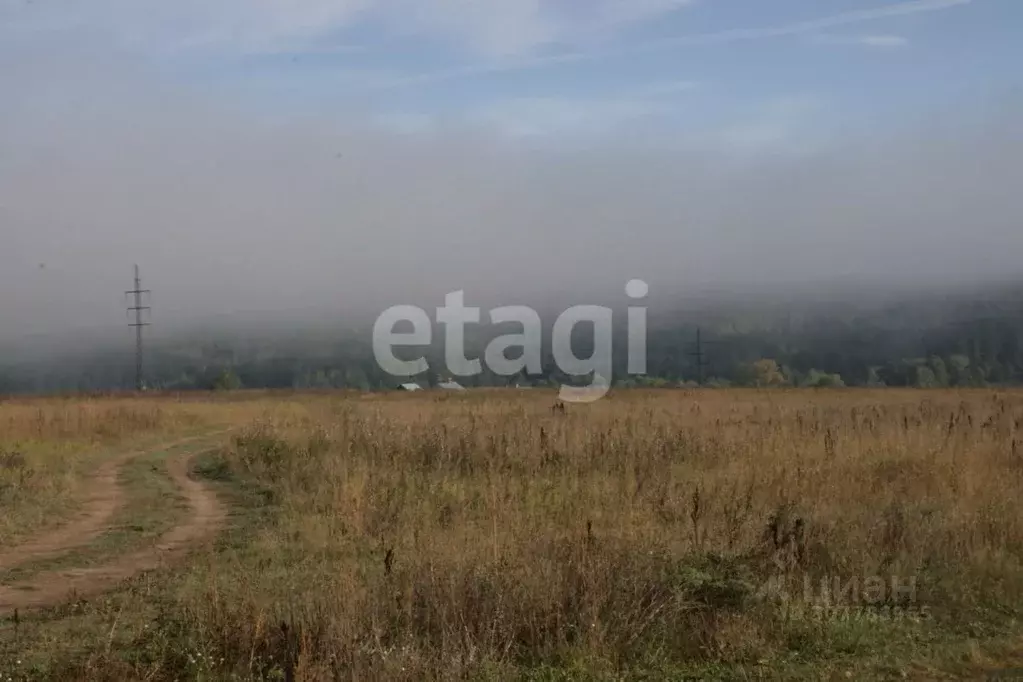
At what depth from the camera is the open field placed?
5.79m

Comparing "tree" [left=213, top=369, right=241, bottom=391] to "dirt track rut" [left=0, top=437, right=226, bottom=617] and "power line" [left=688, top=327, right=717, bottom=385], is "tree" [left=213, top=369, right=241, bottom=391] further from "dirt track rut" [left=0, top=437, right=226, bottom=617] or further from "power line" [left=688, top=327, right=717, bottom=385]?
"dirt track rut" [left=0, top=437, right=226, bottom=617]

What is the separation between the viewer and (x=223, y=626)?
6.00m

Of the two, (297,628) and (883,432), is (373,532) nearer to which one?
(297,628)

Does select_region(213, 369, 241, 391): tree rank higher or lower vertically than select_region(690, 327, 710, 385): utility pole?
lower

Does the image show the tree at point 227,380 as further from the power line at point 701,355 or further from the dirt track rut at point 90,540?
the dirt track rut at point 90,540

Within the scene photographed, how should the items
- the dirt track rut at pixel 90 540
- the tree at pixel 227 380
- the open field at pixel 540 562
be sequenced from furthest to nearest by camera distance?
the tree at pixel 227 380 → the dirt track rut at pixel 90 540 → the open field at pixel 540 562

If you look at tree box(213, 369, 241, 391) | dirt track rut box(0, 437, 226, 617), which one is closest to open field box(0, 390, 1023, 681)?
dirt track rut box(0, 437, 226, 617)

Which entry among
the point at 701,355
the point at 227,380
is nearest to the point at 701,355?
the point at 701,355

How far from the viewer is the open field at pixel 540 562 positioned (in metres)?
5.79

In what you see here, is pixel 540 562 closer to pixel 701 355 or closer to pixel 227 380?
pixel 701 355

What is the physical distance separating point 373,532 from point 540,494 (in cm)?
237

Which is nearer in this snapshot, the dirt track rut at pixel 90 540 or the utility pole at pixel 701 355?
the dirt track rut at pixel 90 540

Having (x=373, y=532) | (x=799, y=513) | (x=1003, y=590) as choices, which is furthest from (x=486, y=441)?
(x=1003, y=590)

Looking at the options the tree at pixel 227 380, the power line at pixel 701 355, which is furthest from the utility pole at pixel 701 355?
the tree at pixel 227 380
